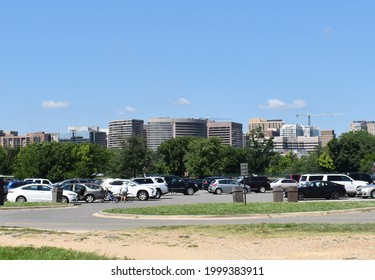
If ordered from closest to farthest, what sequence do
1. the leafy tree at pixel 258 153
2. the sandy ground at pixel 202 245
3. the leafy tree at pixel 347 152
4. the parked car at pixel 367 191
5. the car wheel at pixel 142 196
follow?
the sandy ground at pixel 202 245, the parked car at pixel 367 191, the car wheel at pixel 142 196, the leafy tree at pixel 258 153, the leafy tree at pixel 347 152

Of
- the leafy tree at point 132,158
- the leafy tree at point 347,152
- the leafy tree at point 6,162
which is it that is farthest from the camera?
the leafy tree at point 6,162

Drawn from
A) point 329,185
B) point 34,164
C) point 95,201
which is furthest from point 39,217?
point 34,164

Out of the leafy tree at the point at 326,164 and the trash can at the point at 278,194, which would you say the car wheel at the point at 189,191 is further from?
the leafy tree at the point at 326,164

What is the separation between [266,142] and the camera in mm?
113375

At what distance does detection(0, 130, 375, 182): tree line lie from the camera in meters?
93.1

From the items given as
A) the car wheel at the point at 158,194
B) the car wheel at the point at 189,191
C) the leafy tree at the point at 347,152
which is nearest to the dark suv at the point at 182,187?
the car wheel at the point at 189,191

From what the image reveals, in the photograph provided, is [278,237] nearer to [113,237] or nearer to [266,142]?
[113,237]

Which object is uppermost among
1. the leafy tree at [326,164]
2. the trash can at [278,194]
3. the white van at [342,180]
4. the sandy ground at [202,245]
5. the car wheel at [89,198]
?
the leafy tree at [326,164]

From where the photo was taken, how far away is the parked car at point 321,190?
136 ft

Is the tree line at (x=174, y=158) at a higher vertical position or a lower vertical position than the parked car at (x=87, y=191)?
higher

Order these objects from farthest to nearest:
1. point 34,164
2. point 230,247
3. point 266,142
A: point 266,142 → point 34,164 → point 230,247

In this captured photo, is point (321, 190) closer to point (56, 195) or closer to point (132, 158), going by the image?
point (56, 195)

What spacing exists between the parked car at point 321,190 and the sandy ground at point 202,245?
25.1 m

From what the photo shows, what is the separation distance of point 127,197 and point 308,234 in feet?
94.5
